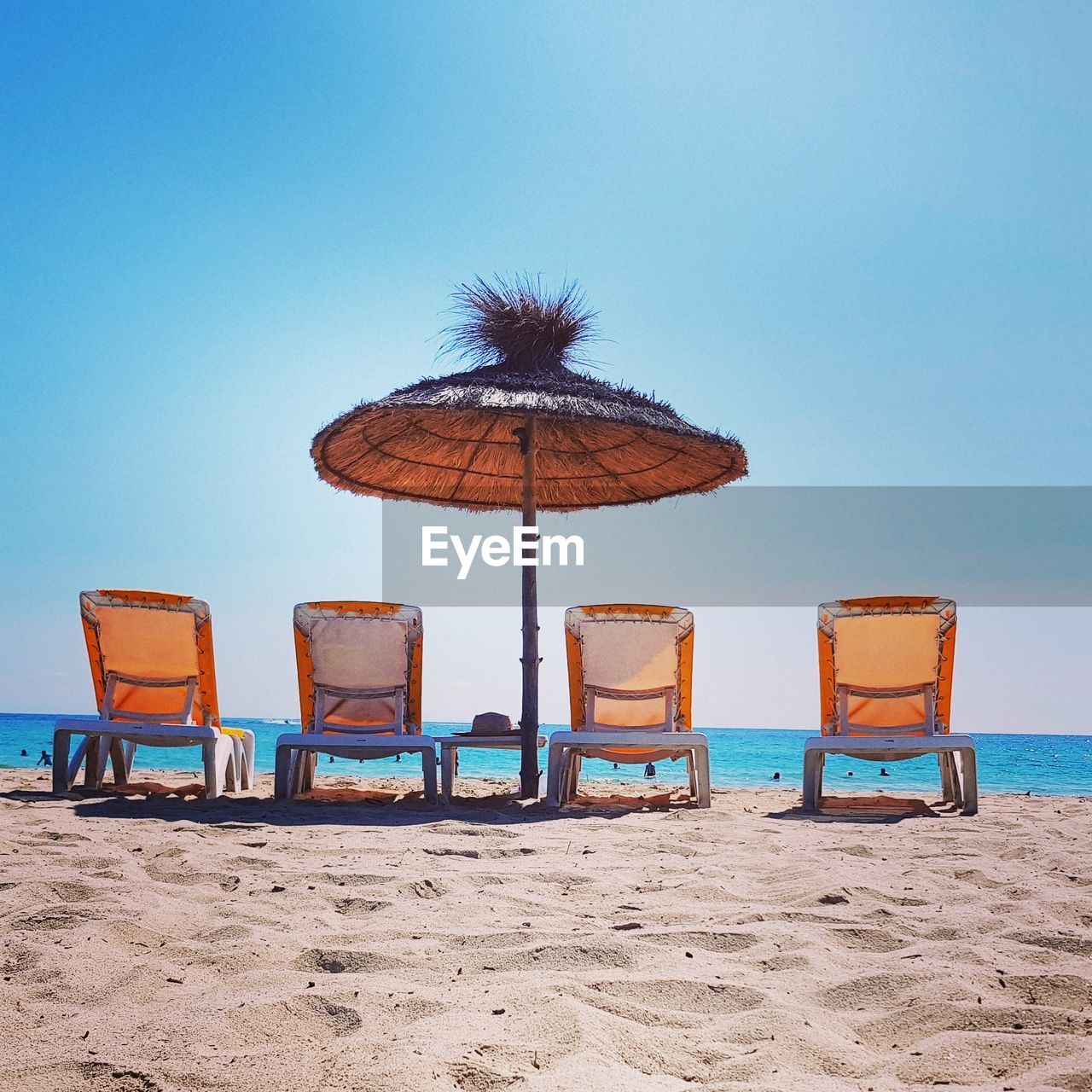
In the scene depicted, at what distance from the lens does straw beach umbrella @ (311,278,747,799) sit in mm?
5617

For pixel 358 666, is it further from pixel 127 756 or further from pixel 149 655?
pixel 127 756

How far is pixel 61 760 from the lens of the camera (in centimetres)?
554

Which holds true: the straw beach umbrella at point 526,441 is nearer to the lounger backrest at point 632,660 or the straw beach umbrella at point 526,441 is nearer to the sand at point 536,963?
the lounger backrest at point 632,660

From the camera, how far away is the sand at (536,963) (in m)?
1.62

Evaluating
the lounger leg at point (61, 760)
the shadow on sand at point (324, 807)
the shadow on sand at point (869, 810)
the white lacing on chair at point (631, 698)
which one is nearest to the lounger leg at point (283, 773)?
the shadow on sand at point (324, 807)

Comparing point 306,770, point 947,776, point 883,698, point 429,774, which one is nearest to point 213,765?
point 306,770

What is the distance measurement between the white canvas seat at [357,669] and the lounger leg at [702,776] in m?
1.81

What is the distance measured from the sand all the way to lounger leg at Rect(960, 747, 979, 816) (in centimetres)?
130

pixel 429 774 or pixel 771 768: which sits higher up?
pixel 429 774

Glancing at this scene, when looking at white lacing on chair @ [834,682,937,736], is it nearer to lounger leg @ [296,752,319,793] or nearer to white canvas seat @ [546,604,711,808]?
white canvas seat @ [546,604,711,808]

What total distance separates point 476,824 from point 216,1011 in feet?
8.36

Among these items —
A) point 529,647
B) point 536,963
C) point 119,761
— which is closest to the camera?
point 536,963

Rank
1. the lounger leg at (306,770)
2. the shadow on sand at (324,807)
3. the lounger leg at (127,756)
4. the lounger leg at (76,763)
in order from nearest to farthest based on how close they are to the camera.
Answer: the shadow on sand at (324,807), the lounger leg at (76,763), the lounger leg at (306,770), the lounger leg at (127,756)

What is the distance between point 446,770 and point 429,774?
196mm
